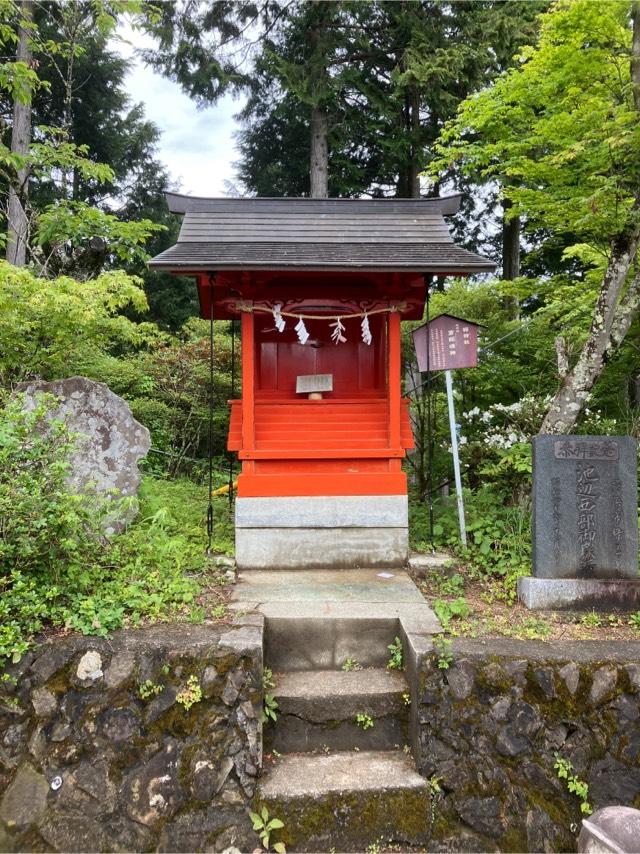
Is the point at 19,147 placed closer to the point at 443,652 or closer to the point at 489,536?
the point at 489,536

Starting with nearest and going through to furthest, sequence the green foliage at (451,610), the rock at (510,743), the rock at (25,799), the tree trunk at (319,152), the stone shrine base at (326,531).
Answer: the rock at (25,799), the rock at (510,743), the green foliage at (451,610), the stone shrine base at (326,531), the tree trunk at (319,152)

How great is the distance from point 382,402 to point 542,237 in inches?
481

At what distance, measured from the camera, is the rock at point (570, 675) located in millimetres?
3811

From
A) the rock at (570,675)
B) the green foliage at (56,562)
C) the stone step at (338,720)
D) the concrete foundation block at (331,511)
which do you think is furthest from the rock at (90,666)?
the rock at (570,675)

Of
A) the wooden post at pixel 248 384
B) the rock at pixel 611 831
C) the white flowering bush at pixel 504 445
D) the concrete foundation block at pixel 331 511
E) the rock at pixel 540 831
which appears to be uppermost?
the wooden post at pixel 248 384

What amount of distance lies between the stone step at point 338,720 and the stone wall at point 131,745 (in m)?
0.34

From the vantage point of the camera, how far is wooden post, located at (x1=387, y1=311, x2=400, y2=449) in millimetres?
6082

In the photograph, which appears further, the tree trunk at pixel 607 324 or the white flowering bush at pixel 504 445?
the white flowering bush at pixel 504 445

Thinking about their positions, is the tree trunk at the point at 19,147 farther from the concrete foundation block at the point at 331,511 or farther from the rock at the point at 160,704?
the rock at the point at 160,704

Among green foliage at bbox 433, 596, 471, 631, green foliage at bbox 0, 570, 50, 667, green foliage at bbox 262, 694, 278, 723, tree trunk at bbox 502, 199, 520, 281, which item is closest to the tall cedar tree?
green foliage at bbox 433, 596, 471, 631

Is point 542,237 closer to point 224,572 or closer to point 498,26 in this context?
point 498,26

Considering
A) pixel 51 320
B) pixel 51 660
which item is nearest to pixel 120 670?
pixel 51 660

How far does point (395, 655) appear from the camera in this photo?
4.30 m

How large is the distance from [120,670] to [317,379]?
4017 mm
